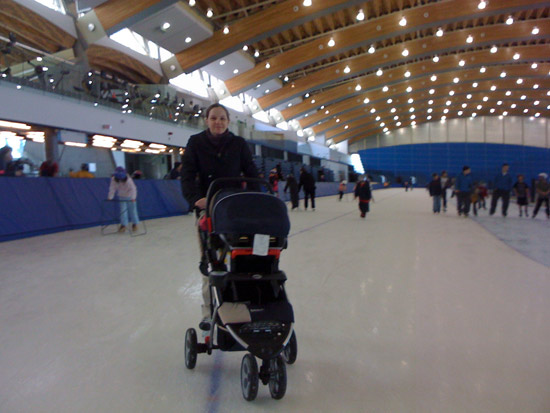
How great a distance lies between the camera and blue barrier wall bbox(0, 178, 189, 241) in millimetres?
8703

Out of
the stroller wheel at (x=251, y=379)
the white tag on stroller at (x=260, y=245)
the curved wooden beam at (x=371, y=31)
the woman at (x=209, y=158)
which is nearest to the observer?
the stroller wheel at (x=251, y=379)

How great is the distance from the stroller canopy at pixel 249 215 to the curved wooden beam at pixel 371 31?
79.6 feet

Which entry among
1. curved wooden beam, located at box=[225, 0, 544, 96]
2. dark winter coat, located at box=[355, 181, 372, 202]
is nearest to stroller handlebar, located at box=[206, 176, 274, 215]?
dark winter coat, located at box=[355, 181, 372, 202]

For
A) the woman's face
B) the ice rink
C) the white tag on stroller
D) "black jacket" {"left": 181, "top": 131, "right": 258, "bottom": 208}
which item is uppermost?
the woman's face

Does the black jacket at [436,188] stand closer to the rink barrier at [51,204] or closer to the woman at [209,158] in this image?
the rink barrier at [51,204]

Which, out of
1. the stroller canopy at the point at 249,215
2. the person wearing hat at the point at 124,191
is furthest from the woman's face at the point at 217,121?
the person wearing hat at the point at 124,191

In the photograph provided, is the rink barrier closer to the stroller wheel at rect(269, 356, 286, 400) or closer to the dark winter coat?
the dark winter coat

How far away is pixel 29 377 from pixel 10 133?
49.2ft

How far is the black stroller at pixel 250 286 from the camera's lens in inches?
84.4

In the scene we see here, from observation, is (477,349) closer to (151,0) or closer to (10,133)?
(10,133)

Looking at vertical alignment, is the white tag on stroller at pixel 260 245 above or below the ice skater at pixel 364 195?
above

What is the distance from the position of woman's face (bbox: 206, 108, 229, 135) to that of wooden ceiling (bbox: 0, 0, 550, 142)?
16804mm

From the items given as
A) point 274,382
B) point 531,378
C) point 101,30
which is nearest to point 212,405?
point 274,382

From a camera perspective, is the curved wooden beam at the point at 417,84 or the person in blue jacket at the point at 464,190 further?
the curved wooden beam at the point at 417,84
